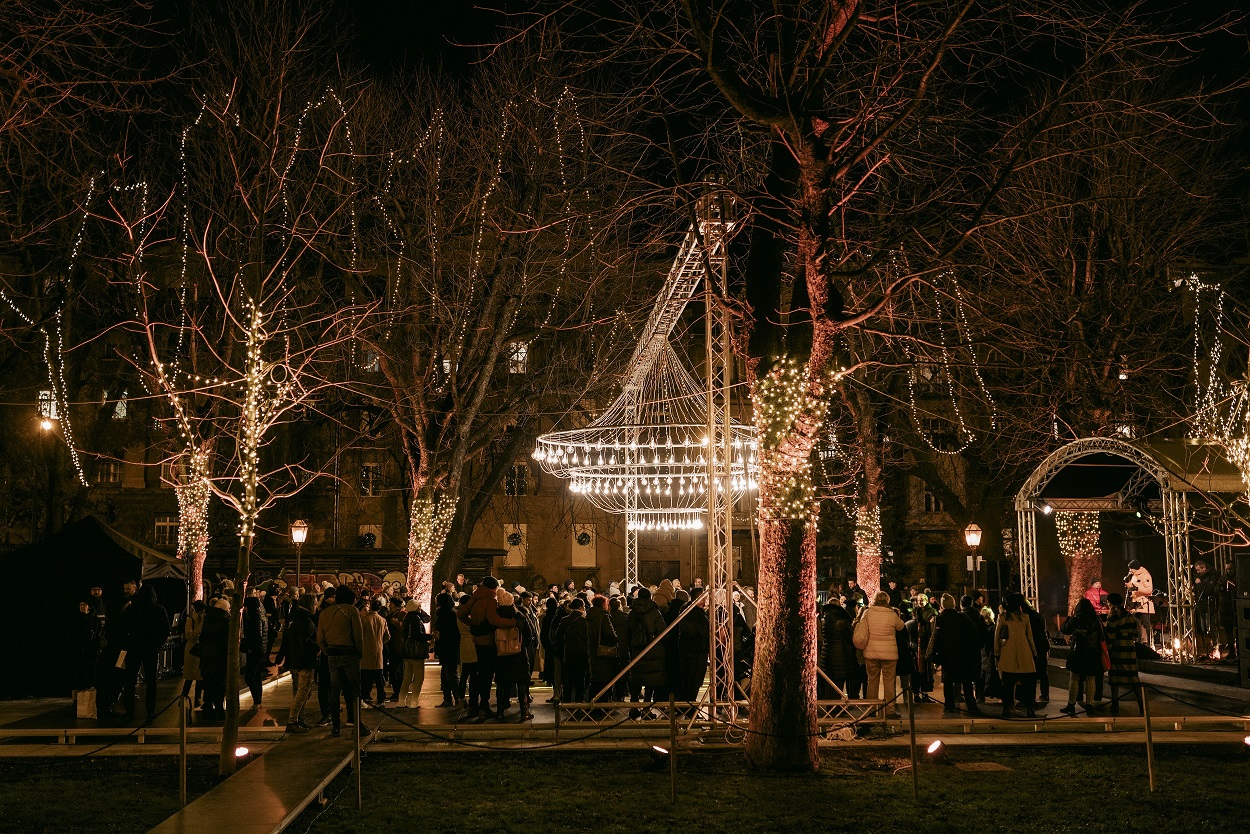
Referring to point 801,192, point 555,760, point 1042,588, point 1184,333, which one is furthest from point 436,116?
point 1042,588

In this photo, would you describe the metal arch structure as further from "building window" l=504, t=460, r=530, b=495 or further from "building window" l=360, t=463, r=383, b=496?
"building window" l=360, t=463, r=383, b=496

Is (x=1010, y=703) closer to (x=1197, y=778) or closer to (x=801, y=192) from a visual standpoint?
(x=1197, y=778)

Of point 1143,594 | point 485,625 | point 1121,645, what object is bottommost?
point 1121,645

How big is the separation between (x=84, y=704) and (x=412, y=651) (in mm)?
4535

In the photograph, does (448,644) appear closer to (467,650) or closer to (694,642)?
(467,650)

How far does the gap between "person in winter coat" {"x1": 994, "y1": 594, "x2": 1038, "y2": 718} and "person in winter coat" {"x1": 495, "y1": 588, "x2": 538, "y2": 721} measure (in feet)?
21.2

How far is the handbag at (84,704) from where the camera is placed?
49.3ft

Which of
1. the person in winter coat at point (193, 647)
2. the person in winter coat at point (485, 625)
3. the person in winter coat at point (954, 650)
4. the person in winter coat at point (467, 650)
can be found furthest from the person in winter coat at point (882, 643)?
the person in winter coat at point (193, 647)

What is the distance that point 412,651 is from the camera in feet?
51.0

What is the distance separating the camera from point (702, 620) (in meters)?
14.0

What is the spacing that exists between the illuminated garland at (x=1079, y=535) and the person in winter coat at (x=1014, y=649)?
35.3 ft

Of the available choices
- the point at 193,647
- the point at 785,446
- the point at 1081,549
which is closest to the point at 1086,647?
the point at 785,446

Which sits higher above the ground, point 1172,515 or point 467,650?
point 1172,515

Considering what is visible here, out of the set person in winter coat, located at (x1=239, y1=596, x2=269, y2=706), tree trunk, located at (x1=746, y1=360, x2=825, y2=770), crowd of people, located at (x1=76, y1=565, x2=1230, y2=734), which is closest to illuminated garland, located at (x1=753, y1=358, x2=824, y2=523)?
tree trunk, located at (x1=746, y1=360, x2=825, y2=770)
